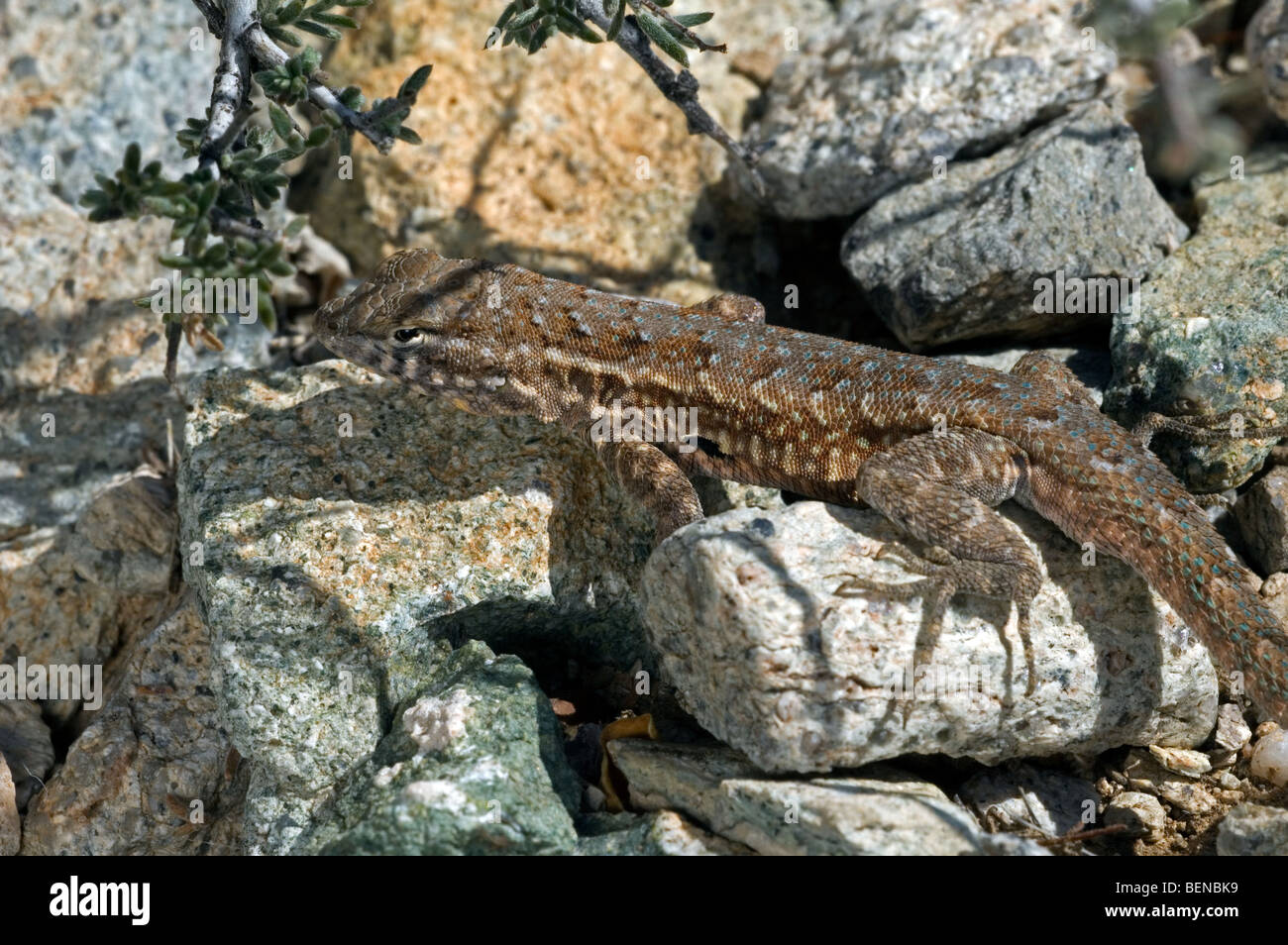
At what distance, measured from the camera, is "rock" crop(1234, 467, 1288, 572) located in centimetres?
541

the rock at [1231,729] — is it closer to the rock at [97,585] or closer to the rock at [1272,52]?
the rock at [1272,52]

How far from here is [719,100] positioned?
25.0 feet

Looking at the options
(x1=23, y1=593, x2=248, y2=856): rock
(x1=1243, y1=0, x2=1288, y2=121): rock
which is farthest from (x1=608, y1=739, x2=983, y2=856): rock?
(x1=1243, y1=0, x2=1288, y2=121): rock

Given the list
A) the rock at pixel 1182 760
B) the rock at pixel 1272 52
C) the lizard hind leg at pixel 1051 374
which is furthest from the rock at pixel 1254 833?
the rock at pixel 1272 52

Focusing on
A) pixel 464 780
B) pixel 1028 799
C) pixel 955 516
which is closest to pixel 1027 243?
pixel 955 516

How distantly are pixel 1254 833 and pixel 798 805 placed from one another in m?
1.73

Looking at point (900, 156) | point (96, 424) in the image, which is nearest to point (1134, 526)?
point (900, 156)

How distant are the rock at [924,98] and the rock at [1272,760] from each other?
356 centimetres

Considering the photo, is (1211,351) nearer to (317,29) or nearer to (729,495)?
(729,495)

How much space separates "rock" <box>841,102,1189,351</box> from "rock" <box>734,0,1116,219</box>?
27cm

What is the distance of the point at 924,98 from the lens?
6703mm

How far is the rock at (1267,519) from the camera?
17.8ft

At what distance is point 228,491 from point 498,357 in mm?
1424

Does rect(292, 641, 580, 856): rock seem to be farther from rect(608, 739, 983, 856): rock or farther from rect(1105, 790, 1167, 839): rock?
rect(1105, 790, 1167, 839): rock
